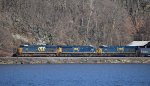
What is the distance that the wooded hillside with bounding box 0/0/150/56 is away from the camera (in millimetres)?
106688

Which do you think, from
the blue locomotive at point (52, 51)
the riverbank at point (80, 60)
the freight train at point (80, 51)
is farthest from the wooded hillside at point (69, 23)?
the riverbank at point (80, 60)

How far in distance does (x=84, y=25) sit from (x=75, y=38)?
25.7 ft

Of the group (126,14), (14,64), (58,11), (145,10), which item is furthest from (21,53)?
(145,10)

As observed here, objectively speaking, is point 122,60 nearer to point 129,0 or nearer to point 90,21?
point 90,21

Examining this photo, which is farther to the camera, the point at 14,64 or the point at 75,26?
the point at 75,26

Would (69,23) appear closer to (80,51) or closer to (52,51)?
(80,51)

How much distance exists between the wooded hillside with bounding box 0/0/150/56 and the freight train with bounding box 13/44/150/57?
5610 millimetres

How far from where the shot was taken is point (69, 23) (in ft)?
386

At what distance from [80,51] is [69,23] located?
23.0 m

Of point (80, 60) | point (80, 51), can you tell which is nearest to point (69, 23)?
point (80, 51)

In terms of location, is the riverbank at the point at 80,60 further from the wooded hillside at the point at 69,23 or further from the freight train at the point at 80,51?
the wooded hillside at the point at 69,23

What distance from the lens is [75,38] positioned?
371 ft

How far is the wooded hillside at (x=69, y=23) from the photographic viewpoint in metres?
107

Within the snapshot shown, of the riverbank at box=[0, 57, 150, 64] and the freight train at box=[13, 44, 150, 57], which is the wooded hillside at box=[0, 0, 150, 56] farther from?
the riverbank at box=[0, 57, 150, 64]
